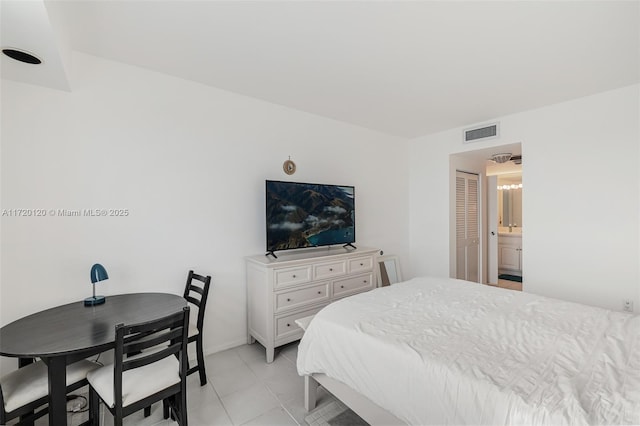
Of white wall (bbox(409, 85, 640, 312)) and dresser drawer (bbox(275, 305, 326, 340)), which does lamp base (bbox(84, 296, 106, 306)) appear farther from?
white wall (bbox(409, 85, 640, 312))

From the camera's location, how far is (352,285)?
11.0ft

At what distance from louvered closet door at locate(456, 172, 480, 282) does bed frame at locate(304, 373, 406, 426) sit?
11.4 feet

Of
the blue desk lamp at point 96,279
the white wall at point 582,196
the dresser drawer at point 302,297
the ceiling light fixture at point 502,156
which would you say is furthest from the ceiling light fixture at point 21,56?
the ceiling light fixture at point 502,156

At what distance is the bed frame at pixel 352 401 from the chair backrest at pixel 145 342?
855 mm

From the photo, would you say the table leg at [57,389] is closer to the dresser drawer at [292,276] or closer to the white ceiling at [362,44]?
the dresser drawer at [292,276]

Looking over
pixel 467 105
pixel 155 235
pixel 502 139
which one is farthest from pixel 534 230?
pixel 155 235

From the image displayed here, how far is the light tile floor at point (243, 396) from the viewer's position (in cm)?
196

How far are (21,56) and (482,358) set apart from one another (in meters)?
3.11

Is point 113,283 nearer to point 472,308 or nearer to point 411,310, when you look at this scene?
point 411,310

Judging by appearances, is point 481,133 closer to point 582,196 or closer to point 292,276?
point 582,196

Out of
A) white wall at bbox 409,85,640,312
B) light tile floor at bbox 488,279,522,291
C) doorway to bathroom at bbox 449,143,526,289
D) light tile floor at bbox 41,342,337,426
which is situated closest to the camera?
light tile floor at bbox 41,342,337,426

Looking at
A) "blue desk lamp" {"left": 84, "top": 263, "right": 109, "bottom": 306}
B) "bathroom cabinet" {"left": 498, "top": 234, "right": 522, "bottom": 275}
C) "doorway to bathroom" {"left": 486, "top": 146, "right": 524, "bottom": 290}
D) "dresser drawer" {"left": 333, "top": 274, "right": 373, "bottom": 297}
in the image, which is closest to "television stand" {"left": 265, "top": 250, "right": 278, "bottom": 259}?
"dresser drawer" {"left": 333, "top": 274, "right": 373, "bottom": 297}

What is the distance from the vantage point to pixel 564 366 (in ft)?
4.38

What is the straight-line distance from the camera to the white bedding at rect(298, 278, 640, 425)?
111 cm
